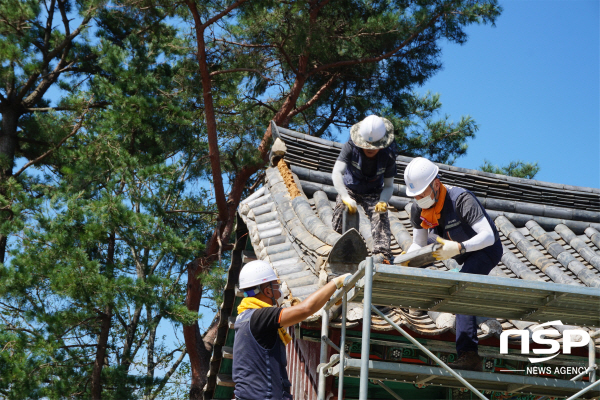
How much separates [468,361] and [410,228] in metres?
2.86

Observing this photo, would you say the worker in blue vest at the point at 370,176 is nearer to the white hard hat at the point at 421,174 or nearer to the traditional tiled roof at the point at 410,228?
the traditional tiled roof at the point at 410,228

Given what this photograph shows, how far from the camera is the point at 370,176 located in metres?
6.32

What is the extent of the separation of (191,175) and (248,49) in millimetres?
3061

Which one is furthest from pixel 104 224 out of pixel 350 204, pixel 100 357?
pixel 350 204

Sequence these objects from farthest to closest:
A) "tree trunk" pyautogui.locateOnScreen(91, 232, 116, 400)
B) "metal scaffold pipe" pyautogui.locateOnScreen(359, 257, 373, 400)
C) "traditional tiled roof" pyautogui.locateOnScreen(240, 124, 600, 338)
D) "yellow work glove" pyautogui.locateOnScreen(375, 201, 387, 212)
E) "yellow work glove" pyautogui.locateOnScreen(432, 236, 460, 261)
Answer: "tree trunk" pyautogui.locateOnScreen(91, 232, 116, 400) < "yellow work glove" pyautogui.locateOnScreen(375, 201, 387, 212) < "traditional tiled roof" pyautogui.locateOnScreen(240, 124, 600, 338) < "yellow work glove" pyautogui.locateOnScreen(432, 236, 460, 261) < "metal scaffold pipe" pyautogui.locateOnScreen(359, 257, 373, 400)

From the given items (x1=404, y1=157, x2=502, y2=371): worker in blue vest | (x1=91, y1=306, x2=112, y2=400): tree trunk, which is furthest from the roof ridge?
(x1=91, y1=306, x2=112, y2=400): tree trunk

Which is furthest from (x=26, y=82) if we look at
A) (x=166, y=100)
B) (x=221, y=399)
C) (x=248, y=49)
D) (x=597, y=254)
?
(x=597, y=254)

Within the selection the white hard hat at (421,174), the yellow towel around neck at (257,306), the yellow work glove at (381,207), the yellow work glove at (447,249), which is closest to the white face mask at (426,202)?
the white hard hat at (421,174)

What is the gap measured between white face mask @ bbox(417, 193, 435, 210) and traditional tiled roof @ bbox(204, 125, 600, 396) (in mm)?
775

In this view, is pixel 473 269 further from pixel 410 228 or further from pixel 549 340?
pixel 410 228

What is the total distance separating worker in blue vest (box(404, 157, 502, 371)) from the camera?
484 cm

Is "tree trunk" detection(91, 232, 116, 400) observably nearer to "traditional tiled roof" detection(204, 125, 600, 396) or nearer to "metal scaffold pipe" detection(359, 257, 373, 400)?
"traditional tiled roof" detection(204, 125, 600, 396)

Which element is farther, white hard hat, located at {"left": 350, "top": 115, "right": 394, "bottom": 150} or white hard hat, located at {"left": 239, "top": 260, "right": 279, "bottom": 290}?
white hard hat, located at {"left": 350, "top": 115, "right": 394, "bottom": 150}

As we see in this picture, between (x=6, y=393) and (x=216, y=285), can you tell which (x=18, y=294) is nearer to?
(x=6, y=393)
